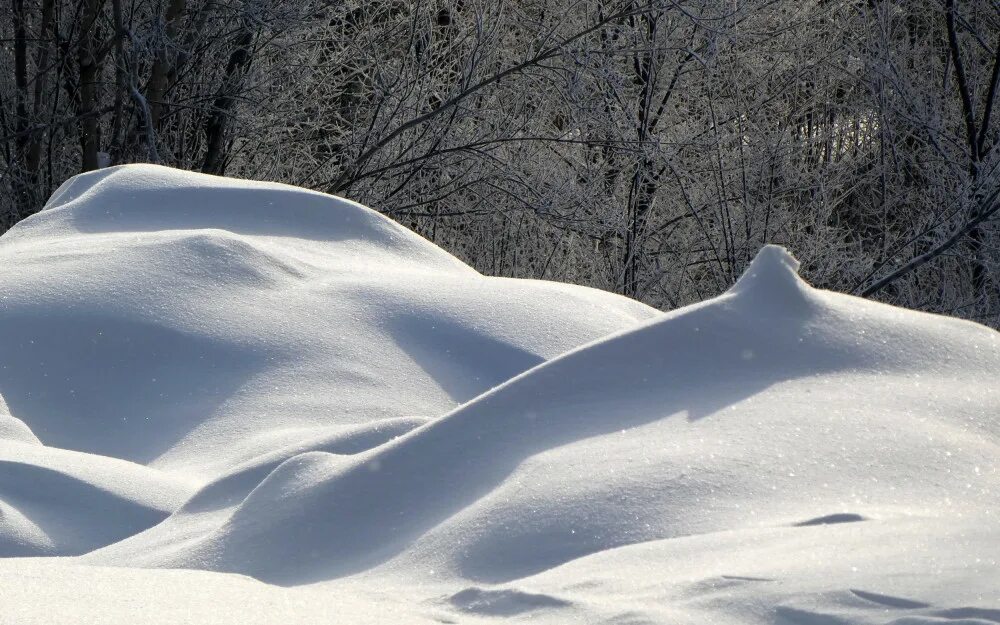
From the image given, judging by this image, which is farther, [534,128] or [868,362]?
[534,128]

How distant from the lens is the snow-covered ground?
130 cm

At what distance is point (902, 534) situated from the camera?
1333 millimetres

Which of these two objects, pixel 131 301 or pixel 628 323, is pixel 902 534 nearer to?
pixel 628 323

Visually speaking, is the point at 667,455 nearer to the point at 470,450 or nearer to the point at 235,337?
the point at 470,450

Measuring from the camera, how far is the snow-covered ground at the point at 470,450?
1.30 metres

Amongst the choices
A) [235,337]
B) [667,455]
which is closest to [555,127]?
[235,337]

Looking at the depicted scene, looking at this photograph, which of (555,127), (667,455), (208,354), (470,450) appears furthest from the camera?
(555,127)

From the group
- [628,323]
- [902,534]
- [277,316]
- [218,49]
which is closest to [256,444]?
[277,316]

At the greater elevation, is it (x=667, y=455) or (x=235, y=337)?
(x=235, y=337)

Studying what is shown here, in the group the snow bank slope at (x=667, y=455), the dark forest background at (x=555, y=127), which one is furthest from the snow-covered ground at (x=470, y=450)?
the dark forest background at (x=555, y=127)

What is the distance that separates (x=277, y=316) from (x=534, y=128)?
542 centimetres

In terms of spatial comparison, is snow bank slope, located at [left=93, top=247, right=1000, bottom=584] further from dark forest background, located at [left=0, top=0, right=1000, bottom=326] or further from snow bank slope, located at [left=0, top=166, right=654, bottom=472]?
dark forest background, located at [left=0, top=0, right=1000, bottom=326]

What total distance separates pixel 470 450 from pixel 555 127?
23.1 ft

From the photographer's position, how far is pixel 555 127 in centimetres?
855
